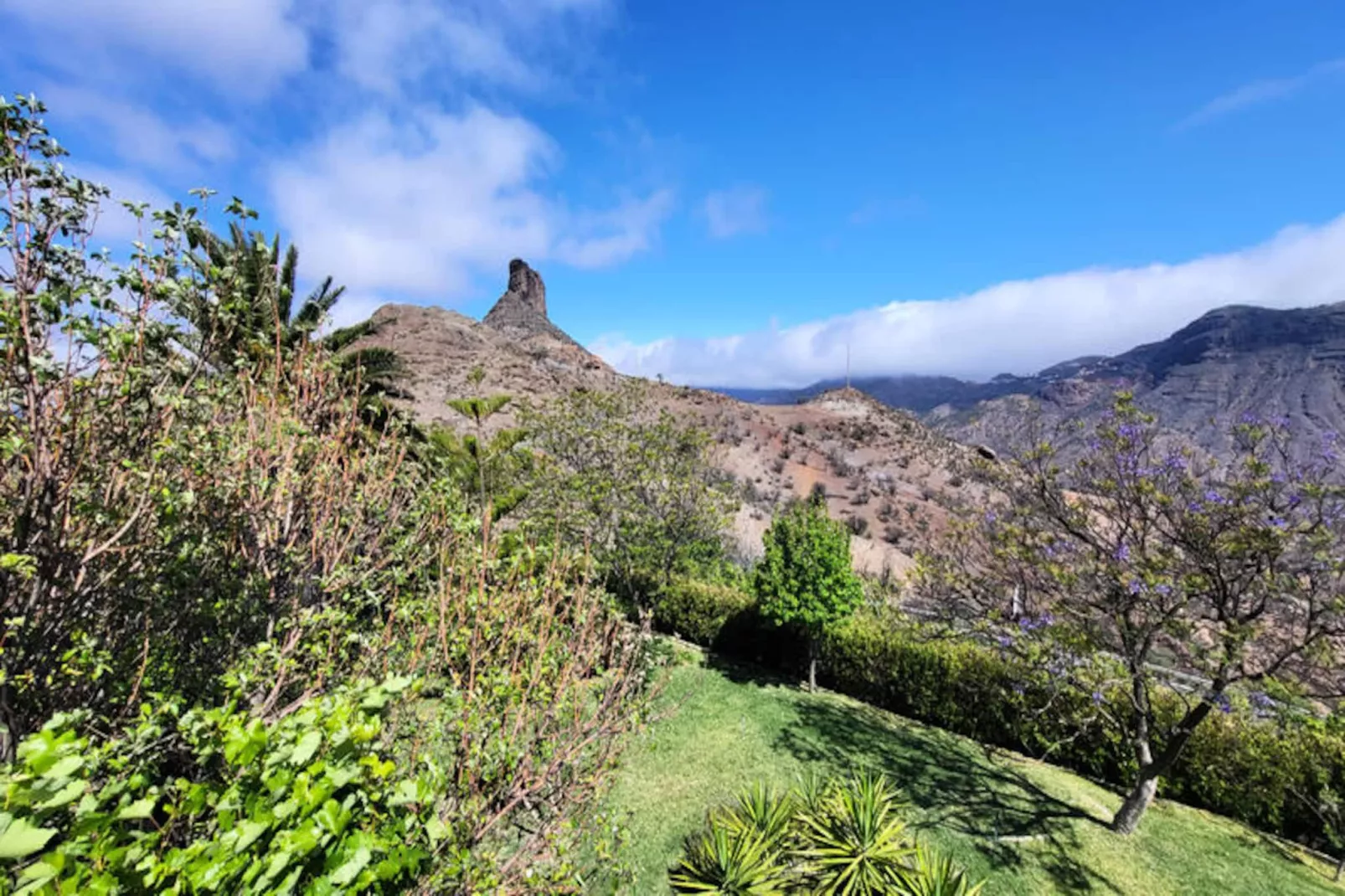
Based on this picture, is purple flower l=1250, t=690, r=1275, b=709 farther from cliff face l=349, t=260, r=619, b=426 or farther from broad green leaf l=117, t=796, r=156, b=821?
cliff face l=349, t=260, r=619, b=426

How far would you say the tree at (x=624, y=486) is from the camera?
13.0 meters

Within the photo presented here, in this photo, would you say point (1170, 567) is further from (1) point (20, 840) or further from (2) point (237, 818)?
(1) point (20, 840)

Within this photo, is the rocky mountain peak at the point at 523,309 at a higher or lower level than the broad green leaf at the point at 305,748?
higher

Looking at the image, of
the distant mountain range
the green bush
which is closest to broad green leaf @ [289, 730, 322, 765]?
the green bush

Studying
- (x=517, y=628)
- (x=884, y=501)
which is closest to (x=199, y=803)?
(x=517, y=628)

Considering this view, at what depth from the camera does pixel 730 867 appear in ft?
18.3

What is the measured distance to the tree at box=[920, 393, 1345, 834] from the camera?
573cm

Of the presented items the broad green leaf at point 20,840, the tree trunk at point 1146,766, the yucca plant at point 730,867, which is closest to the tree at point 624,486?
the yucca plant at point 730,867

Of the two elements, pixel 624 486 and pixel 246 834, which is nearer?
pixel 246 834

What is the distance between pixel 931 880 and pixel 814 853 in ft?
3.62

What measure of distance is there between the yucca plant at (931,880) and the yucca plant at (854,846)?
0.10 m

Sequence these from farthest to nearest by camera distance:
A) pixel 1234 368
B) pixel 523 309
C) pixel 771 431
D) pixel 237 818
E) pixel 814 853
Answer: pixel 1234 368
pixel 523 309
pixel 771 431
pixel 814 853
pixel 237 818

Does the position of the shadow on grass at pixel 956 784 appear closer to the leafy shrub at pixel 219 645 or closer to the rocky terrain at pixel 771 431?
the leafy shrub at pixel 219 645

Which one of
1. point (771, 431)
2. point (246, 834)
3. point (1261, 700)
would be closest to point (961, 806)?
point (1261, 700)
